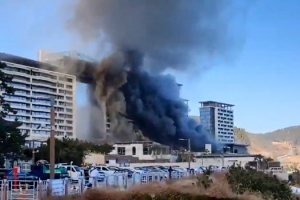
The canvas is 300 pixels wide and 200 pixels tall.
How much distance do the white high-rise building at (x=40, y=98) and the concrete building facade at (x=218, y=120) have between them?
5408cm

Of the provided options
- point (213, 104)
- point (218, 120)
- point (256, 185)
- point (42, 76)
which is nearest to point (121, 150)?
point (42, 76)

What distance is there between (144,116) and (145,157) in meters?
25.0

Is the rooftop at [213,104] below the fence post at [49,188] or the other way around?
the other way around

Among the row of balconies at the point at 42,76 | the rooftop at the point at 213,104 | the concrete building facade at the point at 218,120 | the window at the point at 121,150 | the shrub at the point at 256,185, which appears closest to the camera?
the shrub at the point at 256,185

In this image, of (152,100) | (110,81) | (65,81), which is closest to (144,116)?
(152,100)

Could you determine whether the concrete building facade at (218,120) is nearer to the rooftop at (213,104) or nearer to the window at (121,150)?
the rooftop at (213,104)

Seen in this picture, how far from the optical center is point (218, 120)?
160250mm

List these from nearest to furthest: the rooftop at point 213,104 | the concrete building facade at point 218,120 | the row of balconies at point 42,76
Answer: the row of balconies at point 42,76 < the concrete building facade at point 218,120 < the rooftop at point 213,104

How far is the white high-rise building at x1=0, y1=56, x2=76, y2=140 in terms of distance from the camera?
106250 millimetres

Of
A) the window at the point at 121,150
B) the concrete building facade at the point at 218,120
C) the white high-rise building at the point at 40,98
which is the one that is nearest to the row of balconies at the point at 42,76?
the white high-rise building at the point at 40,98

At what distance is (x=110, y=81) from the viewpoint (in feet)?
383

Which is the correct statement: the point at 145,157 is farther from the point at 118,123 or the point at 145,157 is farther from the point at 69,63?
the point at 69,63

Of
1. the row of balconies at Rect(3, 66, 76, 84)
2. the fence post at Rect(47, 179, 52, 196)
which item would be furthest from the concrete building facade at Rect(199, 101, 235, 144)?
the fence post at Rect(47, 179, 52, 196)

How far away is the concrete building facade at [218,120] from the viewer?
526ft
